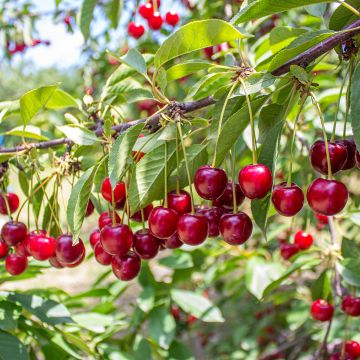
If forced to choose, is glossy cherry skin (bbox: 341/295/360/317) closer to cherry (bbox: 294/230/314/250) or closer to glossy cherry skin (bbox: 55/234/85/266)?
cherry (bbox: 294/230/314/250)

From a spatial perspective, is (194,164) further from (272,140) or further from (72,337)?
(72,337)

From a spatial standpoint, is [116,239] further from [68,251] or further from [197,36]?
[197,36]

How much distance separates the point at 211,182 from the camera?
1.15 metres

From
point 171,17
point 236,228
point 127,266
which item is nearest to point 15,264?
point 127,266

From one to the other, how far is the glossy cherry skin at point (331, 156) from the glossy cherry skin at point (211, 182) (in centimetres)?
21

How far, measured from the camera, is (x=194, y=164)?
132 cm

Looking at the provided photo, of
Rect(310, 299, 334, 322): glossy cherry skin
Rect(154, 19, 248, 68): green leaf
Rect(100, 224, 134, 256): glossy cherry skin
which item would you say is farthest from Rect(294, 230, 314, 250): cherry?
Rect(154, 19, 248, 68): green leaf

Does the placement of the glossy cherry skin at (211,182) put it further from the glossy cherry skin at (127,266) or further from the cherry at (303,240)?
the cherry at (303,240)

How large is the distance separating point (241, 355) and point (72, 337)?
2.06 meters

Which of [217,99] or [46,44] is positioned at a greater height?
[217,99]

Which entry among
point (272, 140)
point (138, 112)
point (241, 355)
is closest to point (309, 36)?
point (272, 140)

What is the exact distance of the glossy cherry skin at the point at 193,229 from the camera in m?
1.21

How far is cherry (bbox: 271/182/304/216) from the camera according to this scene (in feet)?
3.74

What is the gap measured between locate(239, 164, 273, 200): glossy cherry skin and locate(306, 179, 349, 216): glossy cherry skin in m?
0.10
